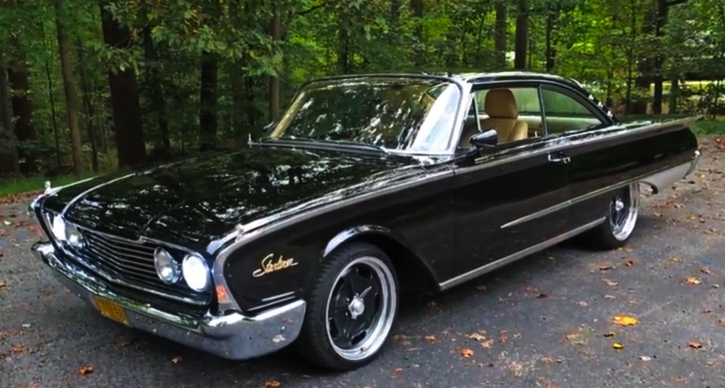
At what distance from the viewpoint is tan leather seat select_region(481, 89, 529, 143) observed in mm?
4645

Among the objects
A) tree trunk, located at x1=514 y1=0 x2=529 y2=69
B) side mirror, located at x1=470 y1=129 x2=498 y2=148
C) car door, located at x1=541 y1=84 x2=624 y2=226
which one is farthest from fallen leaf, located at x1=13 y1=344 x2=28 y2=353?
tree trunk, located at x1=514 y1=0 x2=529 y2=69

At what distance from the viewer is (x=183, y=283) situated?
2965mm

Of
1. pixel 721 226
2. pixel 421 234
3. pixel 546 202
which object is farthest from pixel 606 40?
pixel 421 234

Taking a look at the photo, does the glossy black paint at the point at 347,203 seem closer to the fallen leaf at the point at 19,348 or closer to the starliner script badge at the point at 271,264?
the starliner script badge at the point at 271,264

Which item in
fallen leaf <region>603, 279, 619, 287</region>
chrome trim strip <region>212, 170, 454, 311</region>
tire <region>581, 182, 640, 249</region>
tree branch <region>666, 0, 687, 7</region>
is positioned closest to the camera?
chrome trim strip <region>212, 170, 454, 311</region>

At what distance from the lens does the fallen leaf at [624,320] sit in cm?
400

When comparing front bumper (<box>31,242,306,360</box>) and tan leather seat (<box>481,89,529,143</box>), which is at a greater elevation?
tan leather seat (<box>481,89,529,143</box>)

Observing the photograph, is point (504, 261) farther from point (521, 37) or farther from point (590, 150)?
point (521, 37)

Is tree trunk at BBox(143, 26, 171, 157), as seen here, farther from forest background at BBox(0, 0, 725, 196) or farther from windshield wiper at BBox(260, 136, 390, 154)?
windshield wiper at BBox(260, 136, 390, 154)

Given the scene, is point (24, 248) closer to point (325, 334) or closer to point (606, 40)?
point (325, 334)

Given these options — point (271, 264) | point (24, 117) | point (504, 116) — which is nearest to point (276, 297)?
point (271, 264)

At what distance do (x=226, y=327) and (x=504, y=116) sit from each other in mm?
2804

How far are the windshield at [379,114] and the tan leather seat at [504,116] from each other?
1.80 feet

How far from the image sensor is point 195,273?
288cm
